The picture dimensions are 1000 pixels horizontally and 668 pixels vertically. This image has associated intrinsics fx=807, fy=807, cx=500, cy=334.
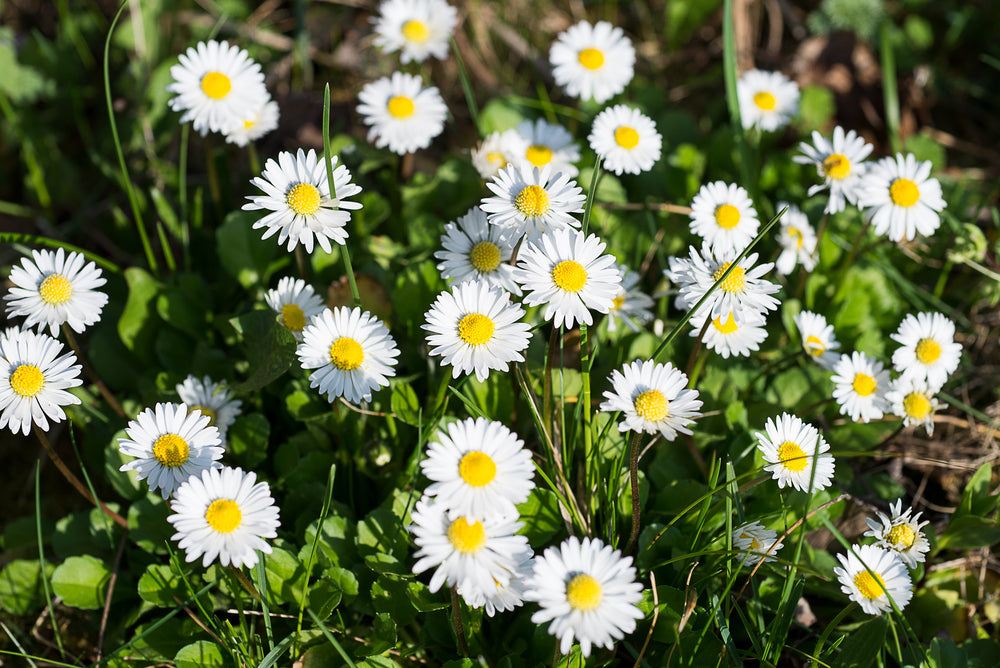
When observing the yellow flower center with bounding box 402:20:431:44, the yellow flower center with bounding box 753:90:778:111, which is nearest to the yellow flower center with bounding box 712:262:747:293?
the yellow flower center with bounding box 753:90:778:111

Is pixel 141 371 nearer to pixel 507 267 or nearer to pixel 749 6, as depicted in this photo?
pixel 507 267

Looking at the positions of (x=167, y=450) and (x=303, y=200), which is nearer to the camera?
(x=167, y=450)

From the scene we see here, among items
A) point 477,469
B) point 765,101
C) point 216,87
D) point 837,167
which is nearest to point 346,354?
point 477,469

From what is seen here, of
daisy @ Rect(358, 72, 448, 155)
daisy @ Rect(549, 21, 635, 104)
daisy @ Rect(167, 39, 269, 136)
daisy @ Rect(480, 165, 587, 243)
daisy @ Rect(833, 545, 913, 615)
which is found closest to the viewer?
daisy @ Rect(833, 545, 913, 615)

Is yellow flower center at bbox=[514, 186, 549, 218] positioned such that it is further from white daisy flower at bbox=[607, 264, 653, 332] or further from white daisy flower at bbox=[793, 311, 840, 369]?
white daisy flower at bbox=[793, 311, 840, 369]

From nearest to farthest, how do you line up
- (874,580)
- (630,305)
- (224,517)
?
(224,517), (874,580), (630,305)

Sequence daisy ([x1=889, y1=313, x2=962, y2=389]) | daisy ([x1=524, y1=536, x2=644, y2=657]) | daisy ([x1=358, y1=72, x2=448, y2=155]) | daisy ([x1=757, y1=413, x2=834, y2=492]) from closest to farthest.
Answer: daisy ([x1=524, y1=536, x2=644, y2=657]) → daisy ([x1=757, y1=413, x2=834, y2=492]) → daisy ([x1=889, y1=313, x2=962, y2=389]) → daisy ([x1=358, y1=72, x2=448, y2=155])

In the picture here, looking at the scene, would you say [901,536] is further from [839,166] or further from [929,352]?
[839,166]

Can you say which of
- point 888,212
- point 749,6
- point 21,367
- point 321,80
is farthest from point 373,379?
point 749,6
